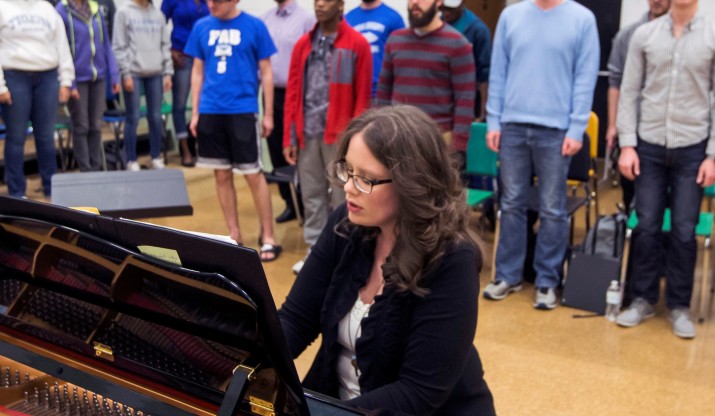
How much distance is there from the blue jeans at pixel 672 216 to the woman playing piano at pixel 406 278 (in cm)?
215

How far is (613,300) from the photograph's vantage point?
375 centimetres

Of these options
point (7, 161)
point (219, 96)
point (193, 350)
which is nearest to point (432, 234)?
point (193, 350)

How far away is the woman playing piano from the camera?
1649 mm

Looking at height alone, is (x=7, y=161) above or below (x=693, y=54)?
below

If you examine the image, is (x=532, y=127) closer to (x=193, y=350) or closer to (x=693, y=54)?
(x=693, y=54)

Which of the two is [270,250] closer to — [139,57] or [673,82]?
[673,82]

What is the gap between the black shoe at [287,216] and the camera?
557 cm

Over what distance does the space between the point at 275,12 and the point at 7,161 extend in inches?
85.4

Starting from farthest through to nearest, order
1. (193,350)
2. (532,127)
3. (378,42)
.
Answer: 1. (378,42)
2. (532,127)
3. (193,350)

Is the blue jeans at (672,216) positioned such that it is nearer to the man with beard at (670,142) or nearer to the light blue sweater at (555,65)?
the man with beard at (670,142)

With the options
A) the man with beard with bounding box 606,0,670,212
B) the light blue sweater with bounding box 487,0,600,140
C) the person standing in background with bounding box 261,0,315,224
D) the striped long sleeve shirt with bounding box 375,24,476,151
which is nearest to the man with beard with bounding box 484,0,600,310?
the light blue sweater with bounding box 487,0,600,140

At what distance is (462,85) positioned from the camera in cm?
416

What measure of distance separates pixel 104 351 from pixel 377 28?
3.77m

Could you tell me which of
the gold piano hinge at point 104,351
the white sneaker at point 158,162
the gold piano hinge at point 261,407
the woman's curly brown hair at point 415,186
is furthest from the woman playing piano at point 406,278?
the white sneaker at point 158,162
